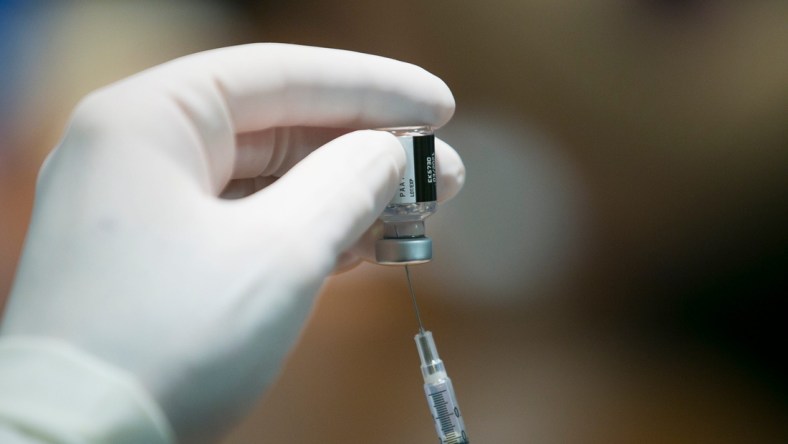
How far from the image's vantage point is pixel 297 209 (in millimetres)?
648

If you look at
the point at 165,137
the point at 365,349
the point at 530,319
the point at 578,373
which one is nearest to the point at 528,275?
the point at 530,319

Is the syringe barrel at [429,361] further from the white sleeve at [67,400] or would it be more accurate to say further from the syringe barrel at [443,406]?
the white sleeve at [67,400]

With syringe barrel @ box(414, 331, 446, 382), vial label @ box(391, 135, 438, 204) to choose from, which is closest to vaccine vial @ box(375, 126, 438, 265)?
vial label @ box(391, 135, 438, 204)

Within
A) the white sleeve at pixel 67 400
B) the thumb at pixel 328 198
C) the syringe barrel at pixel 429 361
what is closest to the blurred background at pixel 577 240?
the syringe barrel at pixel 429 361

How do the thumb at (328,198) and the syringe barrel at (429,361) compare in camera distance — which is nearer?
the thumb at (328,198)

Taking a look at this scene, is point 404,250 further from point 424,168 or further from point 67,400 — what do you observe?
point 67,400

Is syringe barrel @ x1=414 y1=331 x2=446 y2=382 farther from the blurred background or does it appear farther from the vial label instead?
the blurred background

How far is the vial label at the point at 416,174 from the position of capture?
89 centimetres

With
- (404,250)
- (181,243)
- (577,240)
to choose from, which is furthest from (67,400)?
(577,240)

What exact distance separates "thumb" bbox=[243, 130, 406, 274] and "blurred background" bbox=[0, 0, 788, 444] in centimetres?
53

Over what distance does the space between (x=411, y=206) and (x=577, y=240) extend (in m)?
0.52

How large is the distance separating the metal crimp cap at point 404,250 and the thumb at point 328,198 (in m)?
0.10

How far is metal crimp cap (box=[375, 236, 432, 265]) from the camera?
2.94 ft

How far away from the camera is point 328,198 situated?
2.22 ft
